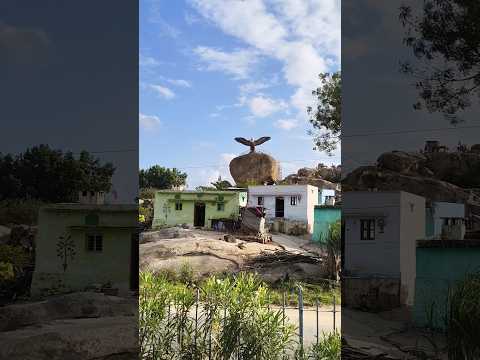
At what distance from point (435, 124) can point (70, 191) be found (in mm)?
2125

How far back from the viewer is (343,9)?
2527 mm

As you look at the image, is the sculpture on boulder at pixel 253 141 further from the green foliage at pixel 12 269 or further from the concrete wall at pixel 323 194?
the green foliage at pixel 12 269

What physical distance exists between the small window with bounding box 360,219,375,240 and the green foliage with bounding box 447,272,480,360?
49cm

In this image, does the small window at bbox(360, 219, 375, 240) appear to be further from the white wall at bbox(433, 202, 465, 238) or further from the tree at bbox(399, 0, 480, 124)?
the tree at bbox(399, 0, 480, 124)

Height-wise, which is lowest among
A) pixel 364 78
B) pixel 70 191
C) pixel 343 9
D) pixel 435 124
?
pixel 70 191

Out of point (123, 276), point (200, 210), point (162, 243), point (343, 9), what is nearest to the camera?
point (343, 9)

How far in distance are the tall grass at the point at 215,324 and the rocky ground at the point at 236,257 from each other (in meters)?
0.48

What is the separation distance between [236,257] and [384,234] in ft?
4.79

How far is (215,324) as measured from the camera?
2.89 m

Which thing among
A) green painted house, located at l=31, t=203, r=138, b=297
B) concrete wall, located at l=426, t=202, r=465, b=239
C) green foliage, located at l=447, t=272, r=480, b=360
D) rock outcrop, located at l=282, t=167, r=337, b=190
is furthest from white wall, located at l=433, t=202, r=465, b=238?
rock outcrop, located at l=282, t=167, r=337, b=190

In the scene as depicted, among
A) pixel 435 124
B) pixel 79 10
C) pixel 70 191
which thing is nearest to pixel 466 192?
pixel 435 124

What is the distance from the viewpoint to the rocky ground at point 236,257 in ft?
11.3

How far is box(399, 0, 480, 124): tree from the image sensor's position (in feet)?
8.01

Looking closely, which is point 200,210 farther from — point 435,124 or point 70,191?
point 435,124
